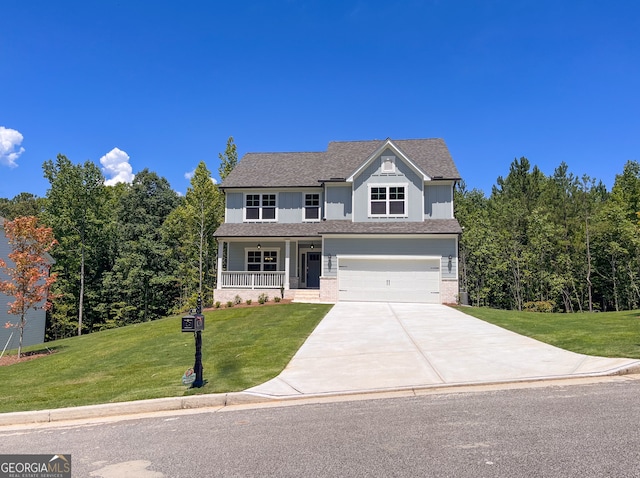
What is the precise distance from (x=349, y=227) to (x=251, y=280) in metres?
6.31

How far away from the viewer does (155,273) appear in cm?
3825

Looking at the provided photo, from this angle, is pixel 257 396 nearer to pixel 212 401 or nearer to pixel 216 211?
pixel 212 401

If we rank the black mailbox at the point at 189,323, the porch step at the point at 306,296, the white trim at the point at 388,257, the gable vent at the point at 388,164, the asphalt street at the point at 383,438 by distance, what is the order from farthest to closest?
the gable vent at the point at 388,164 → the porch step at the point at 306,296 → the white trim at the point at 388,257 → the black mailbox at the point at 189,323 → the asphalt street at the point at 383,438

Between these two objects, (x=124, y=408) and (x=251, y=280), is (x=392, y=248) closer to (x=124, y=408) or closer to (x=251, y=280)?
(x=251, y=280)

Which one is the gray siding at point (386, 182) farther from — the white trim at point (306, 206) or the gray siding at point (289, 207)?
the gray siding at point (289, 207)

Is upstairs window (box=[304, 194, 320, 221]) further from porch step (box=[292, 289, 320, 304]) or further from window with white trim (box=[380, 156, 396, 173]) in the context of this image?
porch step (box=[292, 289, 320, 304])

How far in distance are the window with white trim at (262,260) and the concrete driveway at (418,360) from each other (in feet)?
37.3

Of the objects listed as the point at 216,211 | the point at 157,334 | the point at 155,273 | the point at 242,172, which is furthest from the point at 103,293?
the point at 157,334

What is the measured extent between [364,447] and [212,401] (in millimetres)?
3294

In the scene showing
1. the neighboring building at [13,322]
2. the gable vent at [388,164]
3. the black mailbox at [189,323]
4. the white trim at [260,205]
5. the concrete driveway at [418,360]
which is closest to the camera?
the concrete driveway at [418,360]

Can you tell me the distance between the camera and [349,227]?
21484 millimetres

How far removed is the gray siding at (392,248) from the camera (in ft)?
67.1

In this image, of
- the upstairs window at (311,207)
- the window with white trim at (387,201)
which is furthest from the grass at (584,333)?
the upstairs window at (311,207)

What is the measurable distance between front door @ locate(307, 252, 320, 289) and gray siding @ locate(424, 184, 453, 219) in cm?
698
